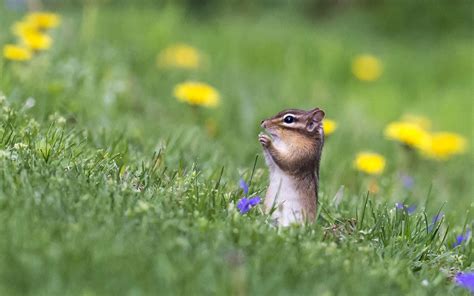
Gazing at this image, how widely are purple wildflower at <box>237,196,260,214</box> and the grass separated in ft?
0.25

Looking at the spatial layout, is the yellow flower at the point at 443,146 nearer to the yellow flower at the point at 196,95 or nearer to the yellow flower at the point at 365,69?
the yellow flower at the point at 196,95

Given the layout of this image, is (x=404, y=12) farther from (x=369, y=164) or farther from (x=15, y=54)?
(x=15, y=54)

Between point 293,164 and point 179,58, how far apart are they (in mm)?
5360

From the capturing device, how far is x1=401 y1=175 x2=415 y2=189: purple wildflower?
258 inches

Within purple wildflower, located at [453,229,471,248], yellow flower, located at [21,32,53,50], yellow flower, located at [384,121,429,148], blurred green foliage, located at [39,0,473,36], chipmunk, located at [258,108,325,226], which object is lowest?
blurred green foliage, located at [39,0,473,36]

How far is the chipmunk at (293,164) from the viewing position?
4055 millimetres

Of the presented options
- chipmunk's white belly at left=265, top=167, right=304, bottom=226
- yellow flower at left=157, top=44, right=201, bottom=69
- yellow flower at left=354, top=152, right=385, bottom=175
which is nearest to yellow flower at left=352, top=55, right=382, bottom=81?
yellow flower at left=157, top=44, right=201, bottom=69

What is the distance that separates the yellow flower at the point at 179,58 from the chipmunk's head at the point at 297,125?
503cm

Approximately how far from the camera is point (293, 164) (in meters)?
4.07

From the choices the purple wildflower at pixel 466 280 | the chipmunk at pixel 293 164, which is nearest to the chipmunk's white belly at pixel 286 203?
the chipmunk at pixel 293 164

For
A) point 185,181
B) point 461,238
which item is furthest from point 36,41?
point 461,238

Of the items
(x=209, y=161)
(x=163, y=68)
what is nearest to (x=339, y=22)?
(x=163, y=68)

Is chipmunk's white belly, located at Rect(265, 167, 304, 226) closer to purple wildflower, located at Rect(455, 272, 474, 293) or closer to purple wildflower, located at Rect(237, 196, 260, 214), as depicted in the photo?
purple wildflower, located at Rect(237, 196, 260, 214)

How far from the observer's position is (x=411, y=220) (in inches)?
174
